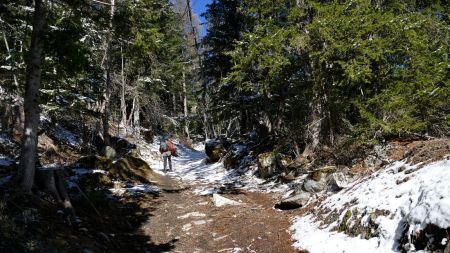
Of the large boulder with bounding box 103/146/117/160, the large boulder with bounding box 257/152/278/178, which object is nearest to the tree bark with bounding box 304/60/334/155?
the large boulder with bounding box 257/152/278/178

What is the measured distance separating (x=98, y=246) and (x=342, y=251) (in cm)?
441

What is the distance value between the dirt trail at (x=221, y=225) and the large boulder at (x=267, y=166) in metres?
2.13

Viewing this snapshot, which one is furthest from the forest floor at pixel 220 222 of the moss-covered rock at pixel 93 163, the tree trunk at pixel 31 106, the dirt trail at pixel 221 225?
the tree trunk at pixel 31 106

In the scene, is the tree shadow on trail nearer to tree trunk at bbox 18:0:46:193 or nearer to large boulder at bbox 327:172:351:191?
tree trunk at bbox 18:0:46:193

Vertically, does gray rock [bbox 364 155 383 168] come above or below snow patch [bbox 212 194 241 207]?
above

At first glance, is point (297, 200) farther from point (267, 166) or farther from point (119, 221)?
point (119, 221)

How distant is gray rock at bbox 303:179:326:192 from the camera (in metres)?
10.6

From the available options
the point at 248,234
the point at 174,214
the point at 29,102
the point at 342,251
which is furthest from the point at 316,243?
the point at 29,102

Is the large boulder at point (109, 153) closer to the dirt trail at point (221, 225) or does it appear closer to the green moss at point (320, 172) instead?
the dirt trail at point (221, 225)

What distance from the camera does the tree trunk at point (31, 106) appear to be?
7680 millimetres

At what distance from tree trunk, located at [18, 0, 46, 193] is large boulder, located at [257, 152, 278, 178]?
9.09 m

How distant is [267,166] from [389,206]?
825 centimetres

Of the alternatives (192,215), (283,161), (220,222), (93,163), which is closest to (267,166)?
(283,161)

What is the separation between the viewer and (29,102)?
7703 mm
